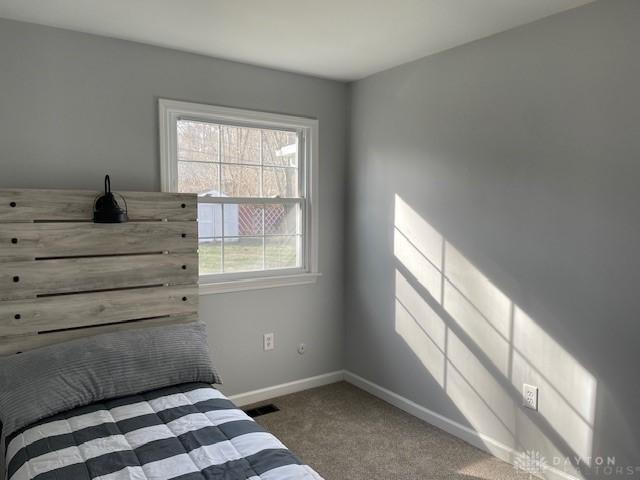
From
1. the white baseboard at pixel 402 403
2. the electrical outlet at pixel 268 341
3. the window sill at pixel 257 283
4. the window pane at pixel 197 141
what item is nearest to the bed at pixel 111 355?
the window sill at pixel 257 283

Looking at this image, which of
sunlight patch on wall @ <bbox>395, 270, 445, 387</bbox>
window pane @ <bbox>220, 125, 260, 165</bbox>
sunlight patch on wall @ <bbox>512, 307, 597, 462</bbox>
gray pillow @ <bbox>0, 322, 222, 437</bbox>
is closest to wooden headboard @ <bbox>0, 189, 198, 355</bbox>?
gray pillow @ <bbox>0, 322, 222, 437</bbox>

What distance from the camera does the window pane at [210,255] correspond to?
3082 millimetres

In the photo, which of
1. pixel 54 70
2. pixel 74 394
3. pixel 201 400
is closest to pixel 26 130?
pixel 54 70

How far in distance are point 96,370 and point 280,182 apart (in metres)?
1.76

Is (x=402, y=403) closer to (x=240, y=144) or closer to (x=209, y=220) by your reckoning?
(x=209, y=220)

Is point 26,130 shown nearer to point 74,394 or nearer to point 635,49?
point 74,394

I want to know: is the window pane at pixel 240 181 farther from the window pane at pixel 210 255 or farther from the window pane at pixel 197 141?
the window pane at pixel 210 255

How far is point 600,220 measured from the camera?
2.16 metres

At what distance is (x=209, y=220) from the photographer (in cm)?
310

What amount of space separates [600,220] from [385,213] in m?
1.42

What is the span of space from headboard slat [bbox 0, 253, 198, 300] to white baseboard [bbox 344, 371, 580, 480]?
1.56m

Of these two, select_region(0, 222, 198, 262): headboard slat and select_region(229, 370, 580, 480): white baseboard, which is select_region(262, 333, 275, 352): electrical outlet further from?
select_region(0, 222, 198, 262): headboard slat

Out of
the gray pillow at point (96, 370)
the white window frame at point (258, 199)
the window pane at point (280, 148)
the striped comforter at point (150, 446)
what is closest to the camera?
the striped comforter at point (150, 446)

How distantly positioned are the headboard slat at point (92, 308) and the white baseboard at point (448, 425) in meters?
1.48
